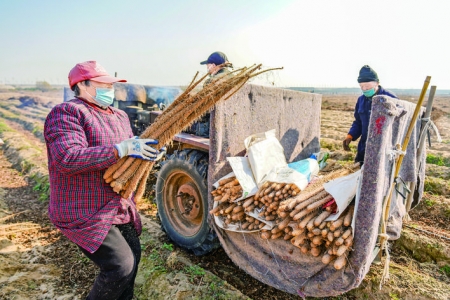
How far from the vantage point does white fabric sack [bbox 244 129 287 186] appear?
2947mm

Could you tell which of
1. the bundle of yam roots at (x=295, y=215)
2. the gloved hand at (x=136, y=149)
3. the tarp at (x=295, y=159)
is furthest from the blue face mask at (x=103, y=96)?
the bundle of yam roots at (x=295, y=215)

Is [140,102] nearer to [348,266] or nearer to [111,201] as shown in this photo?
[111,201]

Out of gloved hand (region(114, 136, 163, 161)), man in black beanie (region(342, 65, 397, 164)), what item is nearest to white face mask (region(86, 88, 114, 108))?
gloved hand (region(114, 136, 163, 161))

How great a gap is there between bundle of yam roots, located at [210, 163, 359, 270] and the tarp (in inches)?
4.0

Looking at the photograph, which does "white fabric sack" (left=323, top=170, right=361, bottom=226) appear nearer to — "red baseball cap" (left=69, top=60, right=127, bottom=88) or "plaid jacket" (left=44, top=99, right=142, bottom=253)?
"plaid jacket" (left=44, top=99, right=142, bottom=253)

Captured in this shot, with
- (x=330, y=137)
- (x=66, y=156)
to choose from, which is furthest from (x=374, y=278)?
(x=330, y=137)

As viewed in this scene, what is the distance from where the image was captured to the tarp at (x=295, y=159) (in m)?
1.98

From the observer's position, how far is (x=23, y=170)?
8500 millimetres

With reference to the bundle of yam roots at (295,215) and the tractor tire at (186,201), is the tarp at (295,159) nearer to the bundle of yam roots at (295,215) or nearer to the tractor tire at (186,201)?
the bundle of yam roots at (295,215)

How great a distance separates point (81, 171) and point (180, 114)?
854 mm

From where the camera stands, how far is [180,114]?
7.88 ft

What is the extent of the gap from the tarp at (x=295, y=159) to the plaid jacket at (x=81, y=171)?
3.43ft

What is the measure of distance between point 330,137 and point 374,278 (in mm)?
7976

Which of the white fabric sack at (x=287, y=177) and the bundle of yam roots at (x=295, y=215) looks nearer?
the bundle of yam roots at (x=295, y=215)
